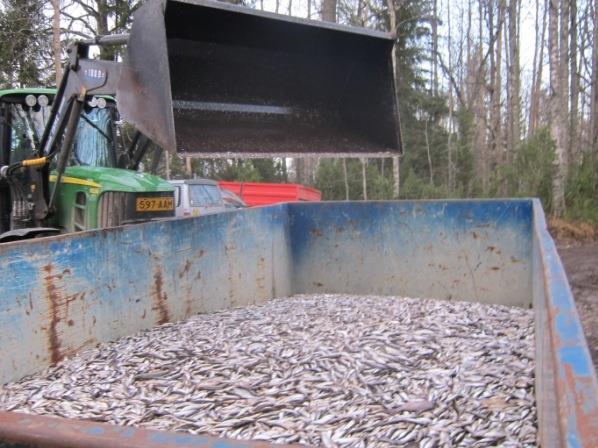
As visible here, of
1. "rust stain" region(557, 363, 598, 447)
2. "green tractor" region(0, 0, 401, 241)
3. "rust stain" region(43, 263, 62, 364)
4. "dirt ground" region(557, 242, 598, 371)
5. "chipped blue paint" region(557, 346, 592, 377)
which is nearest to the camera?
"rust stain" region(557, 363, 598, 447)

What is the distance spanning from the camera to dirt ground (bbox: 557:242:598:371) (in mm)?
4866

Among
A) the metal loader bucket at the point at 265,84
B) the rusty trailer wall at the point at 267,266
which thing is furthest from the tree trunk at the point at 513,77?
the metal loader bucket at the point at 265,84

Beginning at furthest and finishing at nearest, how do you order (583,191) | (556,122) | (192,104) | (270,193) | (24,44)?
(270,193) < (24,44) < (556,122) < (583,191) < (192,104)

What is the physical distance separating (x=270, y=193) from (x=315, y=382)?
530 inches

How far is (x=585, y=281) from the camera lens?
6.83 metres

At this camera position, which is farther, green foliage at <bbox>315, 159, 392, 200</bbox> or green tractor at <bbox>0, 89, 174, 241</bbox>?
green foliage at <bbox>315, 159, 392, 200</bbox>

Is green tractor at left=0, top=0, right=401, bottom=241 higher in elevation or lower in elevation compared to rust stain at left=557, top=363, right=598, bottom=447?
higher

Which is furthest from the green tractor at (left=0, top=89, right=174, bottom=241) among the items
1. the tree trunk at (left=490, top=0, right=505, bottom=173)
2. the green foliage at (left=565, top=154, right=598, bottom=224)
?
the tree trunk at (left=490, top=0, right=505, bottom=173)

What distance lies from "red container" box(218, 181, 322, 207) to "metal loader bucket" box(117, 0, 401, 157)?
10569mm

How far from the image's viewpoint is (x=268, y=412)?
2.37 m

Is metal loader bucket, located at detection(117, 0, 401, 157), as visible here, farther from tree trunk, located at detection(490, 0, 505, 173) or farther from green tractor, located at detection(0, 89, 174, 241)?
tree trunk, located at detection(490, 0, 505, 173)

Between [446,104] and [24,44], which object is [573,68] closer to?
[446,104]

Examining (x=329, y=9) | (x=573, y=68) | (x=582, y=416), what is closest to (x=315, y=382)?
(x=582, y=416)

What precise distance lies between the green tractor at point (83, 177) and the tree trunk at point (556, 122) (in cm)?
821
